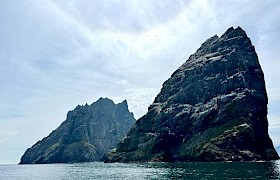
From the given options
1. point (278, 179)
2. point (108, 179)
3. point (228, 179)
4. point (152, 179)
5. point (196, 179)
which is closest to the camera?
point (278, 179)

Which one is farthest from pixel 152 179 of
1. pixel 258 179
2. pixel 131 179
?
pixel 258 179

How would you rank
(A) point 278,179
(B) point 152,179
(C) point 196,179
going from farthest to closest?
(B) point 152,179 → (C) point 196,179 → (A) point 278,179

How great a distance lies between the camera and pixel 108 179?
99688 mm

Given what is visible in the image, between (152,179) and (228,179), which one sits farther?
(152,179)

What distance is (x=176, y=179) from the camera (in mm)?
89000

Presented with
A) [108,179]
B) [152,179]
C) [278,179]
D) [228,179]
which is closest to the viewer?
[278,179]

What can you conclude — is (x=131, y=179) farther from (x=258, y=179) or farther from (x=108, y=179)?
(x=258, y=179)

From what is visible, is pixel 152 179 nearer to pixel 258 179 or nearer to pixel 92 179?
pixel 92 179

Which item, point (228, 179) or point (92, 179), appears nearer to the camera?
point (228, 179)

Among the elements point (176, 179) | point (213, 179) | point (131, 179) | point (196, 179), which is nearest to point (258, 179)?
point (213, 179)

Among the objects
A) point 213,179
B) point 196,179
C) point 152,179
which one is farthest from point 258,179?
point 152,179

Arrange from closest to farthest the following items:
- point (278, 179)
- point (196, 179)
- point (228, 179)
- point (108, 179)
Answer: point (278, 179), point (228, 179), point (196, 179), point (108, 179)

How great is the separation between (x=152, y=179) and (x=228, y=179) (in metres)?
23.4

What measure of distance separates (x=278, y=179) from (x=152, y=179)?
3569 centimetres
